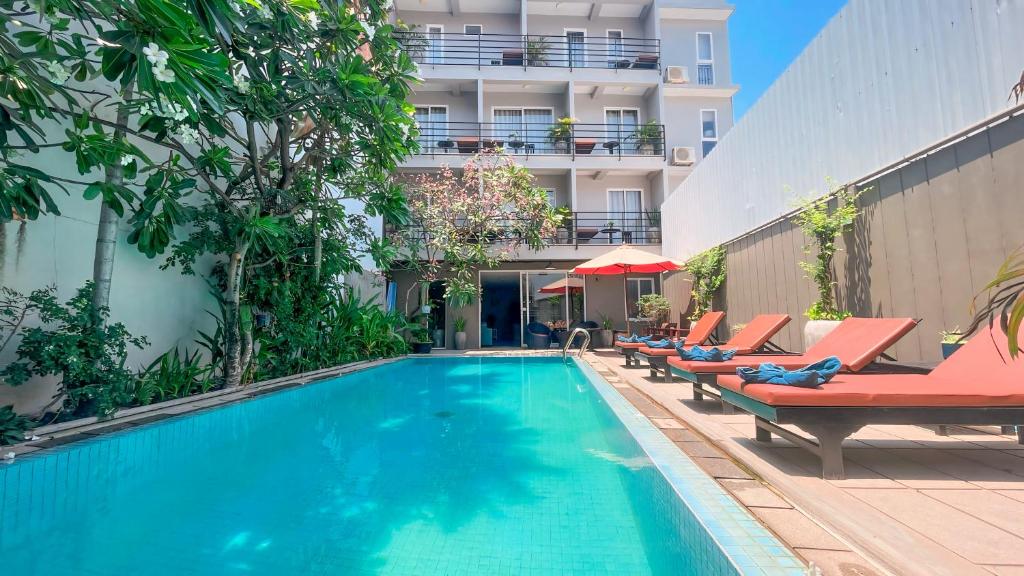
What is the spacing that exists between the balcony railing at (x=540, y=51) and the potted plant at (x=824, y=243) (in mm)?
9669

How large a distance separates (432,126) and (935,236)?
39.8 feet

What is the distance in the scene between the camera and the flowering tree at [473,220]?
10.2 m

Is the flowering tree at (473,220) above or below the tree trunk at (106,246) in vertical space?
above

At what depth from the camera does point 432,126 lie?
521 inches

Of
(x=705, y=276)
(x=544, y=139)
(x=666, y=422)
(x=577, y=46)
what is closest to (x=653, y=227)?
(x=544, y=139)

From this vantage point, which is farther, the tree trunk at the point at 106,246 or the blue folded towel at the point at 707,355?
the blue folded towel at the point at 707,355

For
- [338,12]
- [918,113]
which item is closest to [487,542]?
[338,12]

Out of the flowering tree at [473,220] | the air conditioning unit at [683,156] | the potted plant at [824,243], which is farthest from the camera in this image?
the air conditioning unit at [683,156]

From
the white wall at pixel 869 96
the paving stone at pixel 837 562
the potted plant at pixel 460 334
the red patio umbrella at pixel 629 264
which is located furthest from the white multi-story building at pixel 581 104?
the paving stone at pixel 837 562

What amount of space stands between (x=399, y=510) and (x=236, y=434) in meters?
2.11

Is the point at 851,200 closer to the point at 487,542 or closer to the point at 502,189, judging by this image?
the point at 487,542

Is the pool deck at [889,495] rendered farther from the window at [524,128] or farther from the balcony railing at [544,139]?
the window at [524,128]

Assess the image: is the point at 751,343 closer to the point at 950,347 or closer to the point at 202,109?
the point at 950,347

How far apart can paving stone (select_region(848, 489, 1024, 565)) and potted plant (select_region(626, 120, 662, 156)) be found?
477 inches
